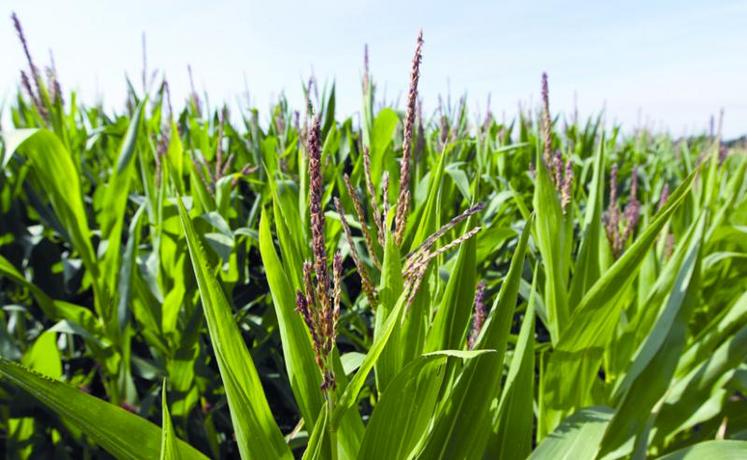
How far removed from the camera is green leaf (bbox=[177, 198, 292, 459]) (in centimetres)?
67

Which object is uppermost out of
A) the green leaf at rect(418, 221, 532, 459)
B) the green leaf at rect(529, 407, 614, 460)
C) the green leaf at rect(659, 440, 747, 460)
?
the green leaf at rect(418, 221, 532, 459)

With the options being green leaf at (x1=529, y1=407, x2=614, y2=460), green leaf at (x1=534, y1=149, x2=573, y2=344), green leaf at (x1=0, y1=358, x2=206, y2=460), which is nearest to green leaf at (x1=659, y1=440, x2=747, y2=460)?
green leaf at (x1=529, y1=407, x2=614, y2=460)

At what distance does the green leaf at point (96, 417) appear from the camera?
1.98ft

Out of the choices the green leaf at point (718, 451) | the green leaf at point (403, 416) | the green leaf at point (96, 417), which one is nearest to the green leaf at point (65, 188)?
the green leaf at point (96, 417)

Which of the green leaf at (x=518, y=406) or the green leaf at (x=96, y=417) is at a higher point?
the green leaf at (x=96, y=417)

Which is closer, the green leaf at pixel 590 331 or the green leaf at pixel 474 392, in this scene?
the green leaf at pixel 474 392

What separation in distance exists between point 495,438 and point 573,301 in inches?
16.8

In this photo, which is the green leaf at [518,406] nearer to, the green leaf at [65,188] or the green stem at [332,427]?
the green stem at [332,427]

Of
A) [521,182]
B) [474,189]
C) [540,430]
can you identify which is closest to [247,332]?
[540,430]

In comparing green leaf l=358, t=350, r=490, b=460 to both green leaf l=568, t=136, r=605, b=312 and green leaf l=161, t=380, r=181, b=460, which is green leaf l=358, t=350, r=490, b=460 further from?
green leaf l=568, t=136, r=605, b=312

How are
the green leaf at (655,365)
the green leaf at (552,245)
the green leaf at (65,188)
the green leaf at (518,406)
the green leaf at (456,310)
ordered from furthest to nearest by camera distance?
1. the green leaf at (65,188)
2. the green leaf at (552,245)
3. the green leaf at (655,365)
4. the green leaf at (518,406)
5. the green leaf at (456,310)

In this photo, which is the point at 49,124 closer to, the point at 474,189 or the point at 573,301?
the point at 474,189

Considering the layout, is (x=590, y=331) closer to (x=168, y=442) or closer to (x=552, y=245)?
(x=552, y=245)

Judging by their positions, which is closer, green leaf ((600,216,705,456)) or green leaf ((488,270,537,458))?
green leaf ((488,270,537,458))
